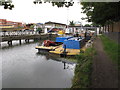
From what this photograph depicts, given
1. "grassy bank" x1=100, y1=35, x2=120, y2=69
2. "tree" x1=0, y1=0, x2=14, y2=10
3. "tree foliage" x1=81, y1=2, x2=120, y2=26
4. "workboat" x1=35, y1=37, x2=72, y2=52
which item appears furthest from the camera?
"workboat" x1=35, y1=37, x2=72, y2=52

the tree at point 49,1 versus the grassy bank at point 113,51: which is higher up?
the tree at point 49,1

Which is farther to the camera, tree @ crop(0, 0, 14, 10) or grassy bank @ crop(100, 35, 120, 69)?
grassy bank @ crop(100, 35, 120, 69)

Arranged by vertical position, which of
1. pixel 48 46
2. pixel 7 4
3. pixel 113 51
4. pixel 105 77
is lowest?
pixel 105 77

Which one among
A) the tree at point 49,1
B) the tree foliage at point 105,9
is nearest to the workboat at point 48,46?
the tree foliage at point 105,9

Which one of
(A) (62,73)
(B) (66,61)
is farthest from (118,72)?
(B) (66,61)

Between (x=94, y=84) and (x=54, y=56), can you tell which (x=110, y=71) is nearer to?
(x=94, y=84)

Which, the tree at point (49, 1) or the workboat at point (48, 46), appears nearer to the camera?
the tree at point (49, 1)

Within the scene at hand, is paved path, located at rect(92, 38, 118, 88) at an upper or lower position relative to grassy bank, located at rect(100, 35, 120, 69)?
lower

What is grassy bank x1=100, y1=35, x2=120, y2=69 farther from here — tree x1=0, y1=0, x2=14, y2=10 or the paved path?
tree x1=0, y1=0, x2=14, y2=10

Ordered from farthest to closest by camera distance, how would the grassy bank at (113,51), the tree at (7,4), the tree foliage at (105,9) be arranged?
1. the tree foliage at (105,9)
2. the grassy bank at (113,51)
3. the tree at (7,4)

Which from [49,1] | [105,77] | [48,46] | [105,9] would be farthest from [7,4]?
[48,46]

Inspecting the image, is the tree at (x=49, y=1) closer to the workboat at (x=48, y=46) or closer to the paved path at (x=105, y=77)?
the paved path at (x=105, y=77)

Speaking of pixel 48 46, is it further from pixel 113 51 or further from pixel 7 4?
pixel 7 4

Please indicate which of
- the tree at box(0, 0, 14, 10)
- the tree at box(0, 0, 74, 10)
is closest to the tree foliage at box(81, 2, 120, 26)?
the tree at box(0, 0, 74, 10)
